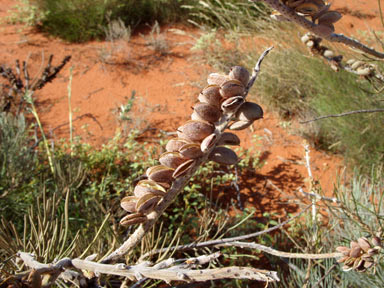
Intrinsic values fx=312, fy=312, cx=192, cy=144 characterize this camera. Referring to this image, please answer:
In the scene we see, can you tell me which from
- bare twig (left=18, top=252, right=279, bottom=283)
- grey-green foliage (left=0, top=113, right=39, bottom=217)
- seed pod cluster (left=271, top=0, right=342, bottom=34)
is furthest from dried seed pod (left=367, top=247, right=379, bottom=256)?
grey-green foliage (left=0, top=113, right=39, bottom=217)

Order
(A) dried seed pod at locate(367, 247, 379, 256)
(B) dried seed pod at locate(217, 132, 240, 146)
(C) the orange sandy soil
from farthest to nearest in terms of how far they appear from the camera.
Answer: (C) the orange sandy soil < (A) dried seed pod at locate(367, 247, 379, 256) < (B) dried seed pod at locate(217, 132, 240, 146)

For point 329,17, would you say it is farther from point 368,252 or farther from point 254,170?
point 254,170

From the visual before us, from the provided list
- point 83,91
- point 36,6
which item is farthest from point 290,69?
point 36,6

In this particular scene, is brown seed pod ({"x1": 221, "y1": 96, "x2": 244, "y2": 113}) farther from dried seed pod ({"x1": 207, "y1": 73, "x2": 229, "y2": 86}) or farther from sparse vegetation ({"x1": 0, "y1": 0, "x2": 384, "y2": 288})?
sparse vegetation ({"x1": 0, "y1": 0, "x2": 384, "y2": 288})

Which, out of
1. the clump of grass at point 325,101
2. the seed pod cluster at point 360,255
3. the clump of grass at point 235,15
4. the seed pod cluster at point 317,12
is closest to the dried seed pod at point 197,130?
the seed pod cluster at point 317,12

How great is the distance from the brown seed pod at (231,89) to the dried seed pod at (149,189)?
182 millimetres

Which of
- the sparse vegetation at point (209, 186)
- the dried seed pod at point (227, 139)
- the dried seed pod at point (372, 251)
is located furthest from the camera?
the sparse vegetation at point (209, 186)

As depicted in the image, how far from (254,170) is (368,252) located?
203 centimetres

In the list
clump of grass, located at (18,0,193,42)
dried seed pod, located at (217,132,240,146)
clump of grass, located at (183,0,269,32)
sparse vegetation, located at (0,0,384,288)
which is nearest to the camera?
dried seed pod, located at (217,132,240,146)

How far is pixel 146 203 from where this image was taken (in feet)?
1.63

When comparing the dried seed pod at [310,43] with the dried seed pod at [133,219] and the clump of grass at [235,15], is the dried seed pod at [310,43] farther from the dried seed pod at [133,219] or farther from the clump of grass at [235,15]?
the clump of grass at [235,15]

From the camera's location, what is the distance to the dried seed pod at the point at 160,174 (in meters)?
0.51

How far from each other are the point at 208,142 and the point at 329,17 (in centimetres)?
37

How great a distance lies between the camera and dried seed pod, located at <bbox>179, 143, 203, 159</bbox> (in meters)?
0.48
